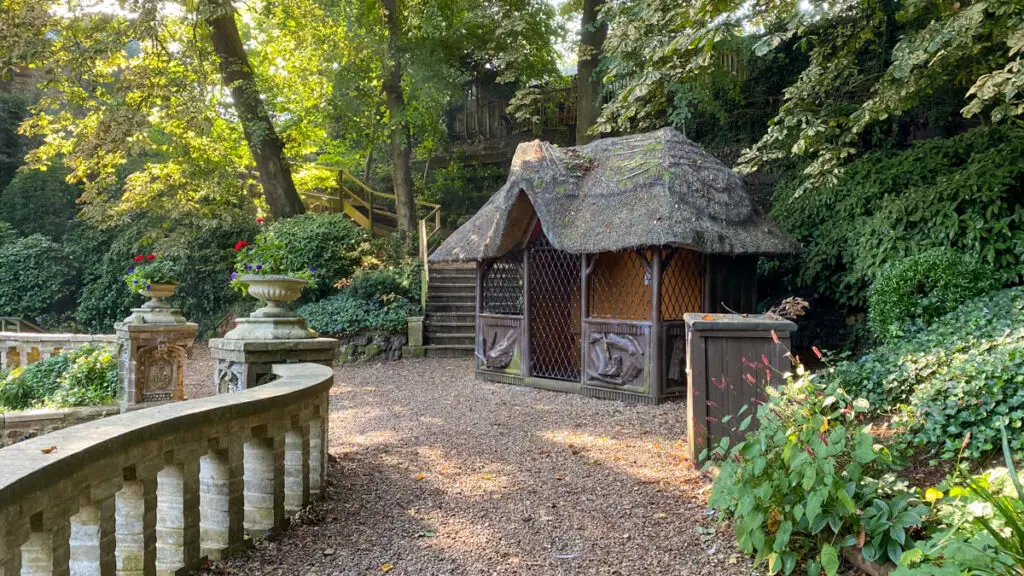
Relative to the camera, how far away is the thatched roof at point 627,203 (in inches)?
318

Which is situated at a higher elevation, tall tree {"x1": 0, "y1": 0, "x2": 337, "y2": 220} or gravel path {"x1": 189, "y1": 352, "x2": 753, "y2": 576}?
tall tree {"x1": 0, "y1": 0, "x2": 337, "y2": 220}

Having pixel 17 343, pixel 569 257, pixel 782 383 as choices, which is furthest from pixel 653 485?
pixel 17 343

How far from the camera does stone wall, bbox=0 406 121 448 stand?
8.13m

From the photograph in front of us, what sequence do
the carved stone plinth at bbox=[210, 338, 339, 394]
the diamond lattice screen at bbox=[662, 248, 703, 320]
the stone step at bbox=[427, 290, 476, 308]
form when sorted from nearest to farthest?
1. the carved stone plinth at bbox=[210, 338, 339, 394]
2. the diamond lattice screen at bbox=[662, 248, 703, 320]
3. the stone step at bbox=[427, 290, 476, 308]

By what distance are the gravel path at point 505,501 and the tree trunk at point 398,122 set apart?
9.16 metres

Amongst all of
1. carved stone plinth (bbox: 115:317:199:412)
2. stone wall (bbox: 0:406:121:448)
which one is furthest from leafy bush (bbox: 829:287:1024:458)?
stone wall (bbox: 0:406:121:448)

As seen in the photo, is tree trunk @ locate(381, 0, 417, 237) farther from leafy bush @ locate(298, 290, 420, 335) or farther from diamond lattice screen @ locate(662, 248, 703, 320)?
diamond lattice screen @ locate(662, 248, 703, 320)

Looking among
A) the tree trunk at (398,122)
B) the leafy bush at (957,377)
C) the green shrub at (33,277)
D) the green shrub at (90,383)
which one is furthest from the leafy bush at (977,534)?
the green shrub at (33,277)

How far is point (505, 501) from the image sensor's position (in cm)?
432

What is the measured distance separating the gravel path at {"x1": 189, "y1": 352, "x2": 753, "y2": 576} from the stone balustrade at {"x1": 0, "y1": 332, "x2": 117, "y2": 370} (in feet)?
17.0

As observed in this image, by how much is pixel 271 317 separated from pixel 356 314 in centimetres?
780

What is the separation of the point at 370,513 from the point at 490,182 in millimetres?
16016

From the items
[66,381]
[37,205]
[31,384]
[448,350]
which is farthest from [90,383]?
[37,205]

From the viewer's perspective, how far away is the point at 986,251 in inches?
296
